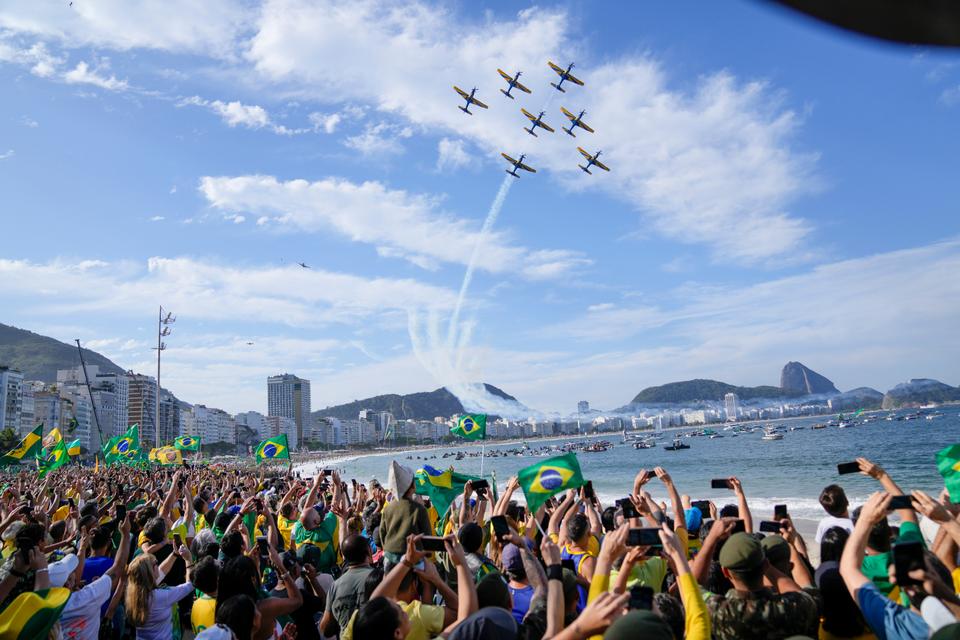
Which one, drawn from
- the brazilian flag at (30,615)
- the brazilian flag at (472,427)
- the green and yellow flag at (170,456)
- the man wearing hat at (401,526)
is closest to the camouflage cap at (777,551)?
the man wearing hat at (401,526)

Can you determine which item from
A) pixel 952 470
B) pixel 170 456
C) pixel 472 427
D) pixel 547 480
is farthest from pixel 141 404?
pixel 952 470

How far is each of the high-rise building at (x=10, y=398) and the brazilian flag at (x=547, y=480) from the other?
12832cm

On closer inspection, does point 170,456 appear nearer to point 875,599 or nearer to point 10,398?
point 875,599

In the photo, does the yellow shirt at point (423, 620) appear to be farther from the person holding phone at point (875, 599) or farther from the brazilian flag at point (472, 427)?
the brazilian flag at point (472, 427)

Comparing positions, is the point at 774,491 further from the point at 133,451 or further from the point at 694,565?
the point at 694,565

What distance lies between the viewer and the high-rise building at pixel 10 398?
354 feet

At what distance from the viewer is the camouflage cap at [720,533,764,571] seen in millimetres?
3482

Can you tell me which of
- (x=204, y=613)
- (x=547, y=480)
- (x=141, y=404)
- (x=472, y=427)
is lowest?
(x=204, y=613)

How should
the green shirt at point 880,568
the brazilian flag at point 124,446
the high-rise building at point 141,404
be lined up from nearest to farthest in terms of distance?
the green shirt at point 880,568
the brazilian flag at point 124,446
the high-rise building at point 141,404

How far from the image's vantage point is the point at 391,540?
5133 millimetres

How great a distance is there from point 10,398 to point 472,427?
418 feet

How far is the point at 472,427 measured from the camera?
17.7 m

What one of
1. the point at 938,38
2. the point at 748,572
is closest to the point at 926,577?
the point at 748,572

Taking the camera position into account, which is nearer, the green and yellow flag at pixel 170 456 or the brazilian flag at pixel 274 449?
the brazilian flag at pixel 274 449
